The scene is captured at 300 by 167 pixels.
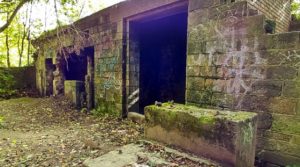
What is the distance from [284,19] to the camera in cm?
509

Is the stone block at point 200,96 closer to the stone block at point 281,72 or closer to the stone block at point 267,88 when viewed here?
the stone block at point 267,88

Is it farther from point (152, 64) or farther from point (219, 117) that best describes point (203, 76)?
point (152, 64)

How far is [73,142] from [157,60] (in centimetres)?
449

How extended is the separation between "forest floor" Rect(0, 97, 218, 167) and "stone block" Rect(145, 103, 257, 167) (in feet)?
0.51

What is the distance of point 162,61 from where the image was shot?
8312 millimetres

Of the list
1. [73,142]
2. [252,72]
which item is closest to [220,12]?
[252,72]

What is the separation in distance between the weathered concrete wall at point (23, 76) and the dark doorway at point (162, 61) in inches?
306

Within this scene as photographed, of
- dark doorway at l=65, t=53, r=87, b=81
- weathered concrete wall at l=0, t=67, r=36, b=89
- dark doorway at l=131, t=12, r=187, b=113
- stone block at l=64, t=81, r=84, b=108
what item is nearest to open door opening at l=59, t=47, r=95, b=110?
stone block at l=64, t=81, r=84, b=108

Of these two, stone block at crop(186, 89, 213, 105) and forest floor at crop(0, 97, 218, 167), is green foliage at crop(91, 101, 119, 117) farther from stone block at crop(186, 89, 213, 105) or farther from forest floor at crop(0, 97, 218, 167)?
stone block at crop(186, 89, 213, 105)

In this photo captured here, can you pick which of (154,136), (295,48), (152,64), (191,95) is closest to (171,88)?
(152,64)

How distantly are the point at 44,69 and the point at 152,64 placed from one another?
6.21 metres

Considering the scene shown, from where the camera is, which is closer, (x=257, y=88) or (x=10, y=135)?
(x=257, y=88)

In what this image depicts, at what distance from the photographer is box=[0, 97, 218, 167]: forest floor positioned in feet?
10.2

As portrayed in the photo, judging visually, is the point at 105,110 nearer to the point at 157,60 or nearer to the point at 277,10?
the point at 157,60
